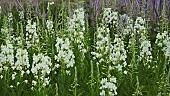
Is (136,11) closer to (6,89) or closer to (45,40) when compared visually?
(45,40)

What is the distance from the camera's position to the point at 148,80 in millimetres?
4723

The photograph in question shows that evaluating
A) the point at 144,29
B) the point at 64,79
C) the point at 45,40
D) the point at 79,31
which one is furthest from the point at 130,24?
the point at 64,79

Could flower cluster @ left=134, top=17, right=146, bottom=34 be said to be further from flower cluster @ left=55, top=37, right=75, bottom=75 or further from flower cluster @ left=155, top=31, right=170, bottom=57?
flower cluster @ left=55, top=37, right=75, bottom=75

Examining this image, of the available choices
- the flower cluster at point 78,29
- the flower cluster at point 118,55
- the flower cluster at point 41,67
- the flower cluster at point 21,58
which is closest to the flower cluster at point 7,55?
the flower cluster at point 21,58

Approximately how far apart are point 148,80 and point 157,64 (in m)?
0.45

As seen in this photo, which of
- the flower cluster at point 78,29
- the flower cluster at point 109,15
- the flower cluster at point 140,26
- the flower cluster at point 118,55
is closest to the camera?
the flower cluster at point 118,55

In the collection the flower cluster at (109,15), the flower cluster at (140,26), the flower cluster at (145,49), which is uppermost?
the flower cluster at (109,15)

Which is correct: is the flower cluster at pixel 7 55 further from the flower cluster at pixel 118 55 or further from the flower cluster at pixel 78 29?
the flower cluster at pixel 118 55

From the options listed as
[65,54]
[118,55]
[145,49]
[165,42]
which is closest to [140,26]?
[165,42]

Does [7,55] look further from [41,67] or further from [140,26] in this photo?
[140,26]

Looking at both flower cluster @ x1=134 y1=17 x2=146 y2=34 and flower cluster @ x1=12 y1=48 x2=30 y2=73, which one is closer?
flower cluster @ x1=12 y1=48 x2=30 y2=73

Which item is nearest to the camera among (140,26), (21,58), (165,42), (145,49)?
(21,58)

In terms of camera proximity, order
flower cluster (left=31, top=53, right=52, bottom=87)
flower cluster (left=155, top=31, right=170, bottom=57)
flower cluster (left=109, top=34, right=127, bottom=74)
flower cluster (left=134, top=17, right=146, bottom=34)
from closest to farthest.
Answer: flower cluster (left=31, top=53, right=52, bottom=87)
flower cluster (left=109, top=34, right=127, bottom=74)
flower cluster (left=155, top=31, right=170, bottom=57)
flower cluster (left=134, top=17, right=146, bottom=34)

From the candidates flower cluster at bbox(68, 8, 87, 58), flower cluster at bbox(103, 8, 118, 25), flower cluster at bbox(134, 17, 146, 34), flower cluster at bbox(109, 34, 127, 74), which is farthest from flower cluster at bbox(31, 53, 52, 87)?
flower cluster at bbox(103, 8, 118, 25)
